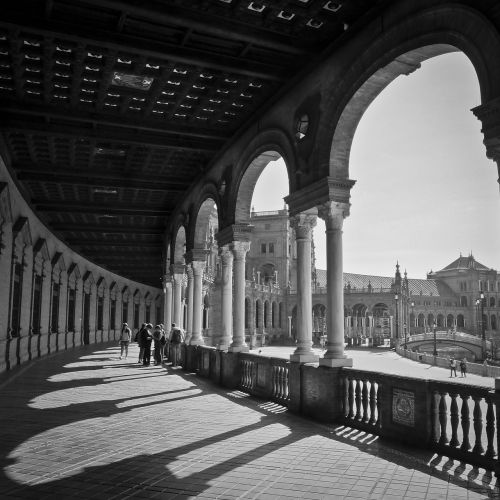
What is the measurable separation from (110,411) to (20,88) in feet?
22.2

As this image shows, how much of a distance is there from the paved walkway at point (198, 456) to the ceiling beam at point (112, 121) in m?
6.14

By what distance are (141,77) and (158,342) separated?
10.9 meters

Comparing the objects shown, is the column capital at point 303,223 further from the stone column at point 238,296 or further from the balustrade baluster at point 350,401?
the stone column at point 238,296

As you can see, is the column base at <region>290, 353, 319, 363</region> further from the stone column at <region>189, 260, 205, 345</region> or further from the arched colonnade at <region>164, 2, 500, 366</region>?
the stone column at <region>189, 260, 205, 345</region>

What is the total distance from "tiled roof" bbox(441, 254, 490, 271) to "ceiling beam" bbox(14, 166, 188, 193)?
379ft

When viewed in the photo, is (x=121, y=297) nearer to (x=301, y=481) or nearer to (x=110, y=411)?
(x=110, y=411)

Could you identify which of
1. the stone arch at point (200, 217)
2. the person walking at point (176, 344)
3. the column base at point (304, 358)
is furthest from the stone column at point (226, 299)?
the column base at point (304, 358)

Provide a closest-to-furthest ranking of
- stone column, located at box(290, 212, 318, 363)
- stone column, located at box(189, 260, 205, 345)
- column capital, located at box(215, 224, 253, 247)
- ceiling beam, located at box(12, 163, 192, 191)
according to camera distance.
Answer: stone column, located at box(290, 212, 318, 363) < column capital, located at box(215, 224, 253, 247) < ceiling beam, located at box(12, 163, 192, 191) < stone column, located at box(189, 260, 205, 345)

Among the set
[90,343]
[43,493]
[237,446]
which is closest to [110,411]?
[237,446]

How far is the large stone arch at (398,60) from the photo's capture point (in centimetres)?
591

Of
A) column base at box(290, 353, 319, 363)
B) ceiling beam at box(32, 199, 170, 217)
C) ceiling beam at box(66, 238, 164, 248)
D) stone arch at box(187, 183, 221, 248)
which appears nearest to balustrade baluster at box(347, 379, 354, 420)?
column base at box(290, 353, 319, 363)

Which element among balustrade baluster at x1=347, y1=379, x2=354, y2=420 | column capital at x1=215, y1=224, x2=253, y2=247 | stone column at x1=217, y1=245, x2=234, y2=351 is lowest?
balustrade baluster at x1=347, y1=379, x2=354, y2=420

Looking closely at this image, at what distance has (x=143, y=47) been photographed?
877 centimetres

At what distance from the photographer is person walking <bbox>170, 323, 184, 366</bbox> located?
1808 centimetres
